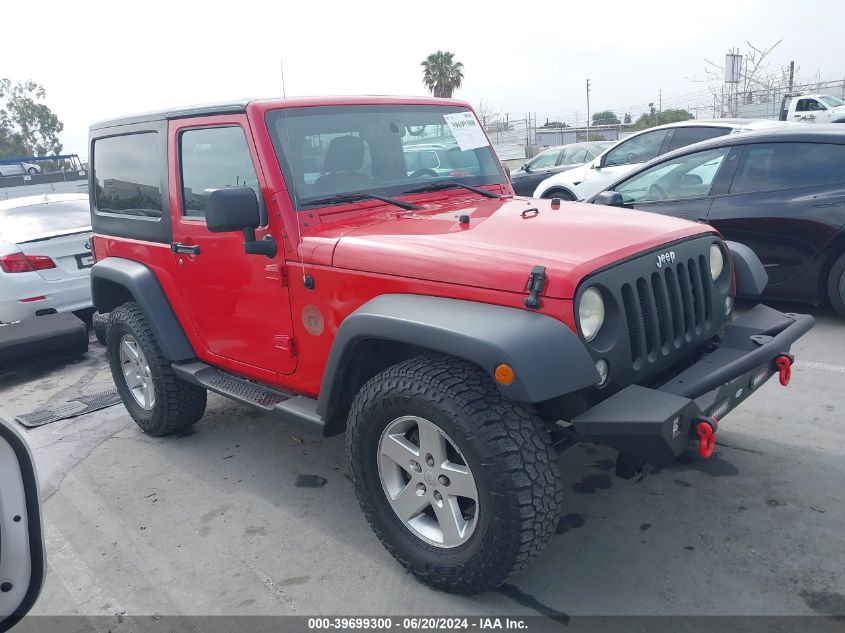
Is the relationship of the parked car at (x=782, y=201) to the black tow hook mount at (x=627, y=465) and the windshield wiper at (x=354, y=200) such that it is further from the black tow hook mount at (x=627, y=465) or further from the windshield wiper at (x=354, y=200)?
the black tow hook mount at (x=627, y=465)

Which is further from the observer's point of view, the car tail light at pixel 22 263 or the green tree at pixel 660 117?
Result: the green tree at pixel 660 117

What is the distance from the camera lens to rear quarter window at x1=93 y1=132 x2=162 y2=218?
4.21 m

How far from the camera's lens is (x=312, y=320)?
331 centimetres

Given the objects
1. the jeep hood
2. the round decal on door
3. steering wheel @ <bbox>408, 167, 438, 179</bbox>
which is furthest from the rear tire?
the round decal on door

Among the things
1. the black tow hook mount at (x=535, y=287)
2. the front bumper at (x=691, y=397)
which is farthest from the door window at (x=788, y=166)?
the black tow hook mount at (x=535, y=287)

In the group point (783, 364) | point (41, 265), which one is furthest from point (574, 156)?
point (783, 364)

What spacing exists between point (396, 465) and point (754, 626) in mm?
1459

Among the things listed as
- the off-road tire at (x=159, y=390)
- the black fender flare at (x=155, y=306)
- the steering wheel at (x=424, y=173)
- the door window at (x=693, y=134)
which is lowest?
the off-road tire at (x=159, y=390)

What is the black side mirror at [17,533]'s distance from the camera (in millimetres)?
1777

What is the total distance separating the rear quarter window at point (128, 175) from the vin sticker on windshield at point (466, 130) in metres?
1.72

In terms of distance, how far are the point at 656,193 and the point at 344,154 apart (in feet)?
13.2

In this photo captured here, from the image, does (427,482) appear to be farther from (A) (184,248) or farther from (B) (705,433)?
(A) (184,248)

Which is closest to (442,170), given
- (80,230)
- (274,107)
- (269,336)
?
(274,107)

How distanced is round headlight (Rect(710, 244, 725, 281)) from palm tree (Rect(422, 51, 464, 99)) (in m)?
34.3
